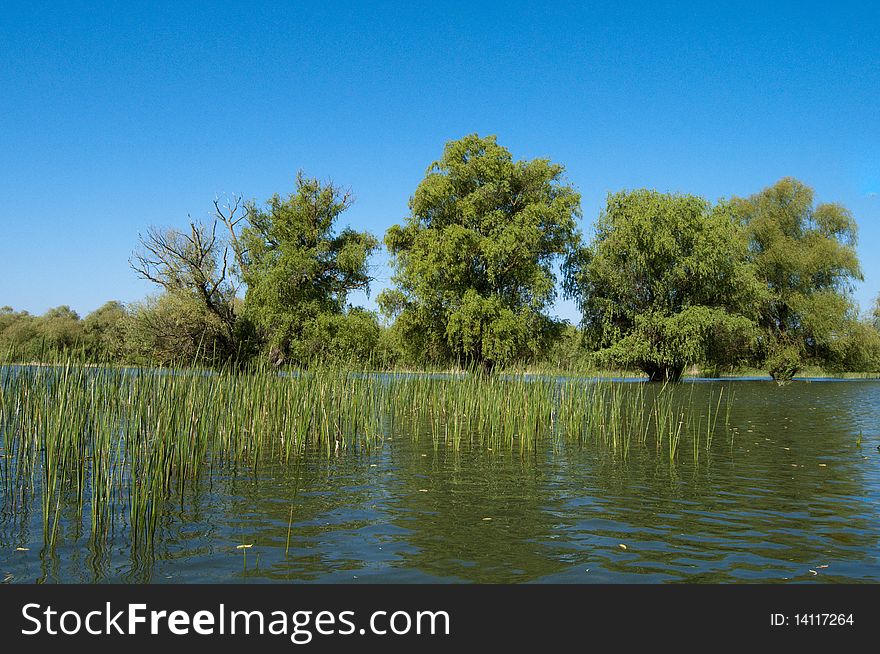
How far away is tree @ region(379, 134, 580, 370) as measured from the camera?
29.8 m

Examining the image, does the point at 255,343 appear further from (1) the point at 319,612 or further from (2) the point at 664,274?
(1) the point at 319,612

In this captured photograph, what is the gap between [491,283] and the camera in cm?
3144

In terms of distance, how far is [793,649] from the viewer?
12.7 ft

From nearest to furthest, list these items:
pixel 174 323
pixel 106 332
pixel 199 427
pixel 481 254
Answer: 1. pixel 199 427
2. pixel 106 332
3. pixel 481 254
4. pixel 174 323

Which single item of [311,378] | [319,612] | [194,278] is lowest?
[319,612]

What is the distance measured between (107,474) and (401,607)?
3433 millimetres

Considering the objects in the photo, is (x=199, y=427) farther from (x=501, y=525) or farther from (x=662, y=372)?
(x=662, y=372)

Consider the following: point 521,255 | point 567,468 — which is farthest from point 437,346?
point 567,468

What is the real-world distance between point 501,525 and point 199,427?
344 centimetres

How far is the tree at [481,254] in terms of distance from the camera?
2983 cm

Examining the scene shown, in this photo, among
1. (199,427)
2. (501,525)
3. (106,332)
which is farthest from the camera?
(106,332)

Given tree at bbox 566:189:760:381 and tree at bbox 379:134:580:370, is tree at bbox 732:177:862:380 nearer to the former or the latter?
tree at bbox 566:189:760:381

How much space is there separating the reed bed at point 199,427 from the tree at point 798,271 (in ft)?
84.7

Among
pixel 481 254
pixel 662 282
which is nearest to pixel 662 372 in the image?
pixel 662 282
